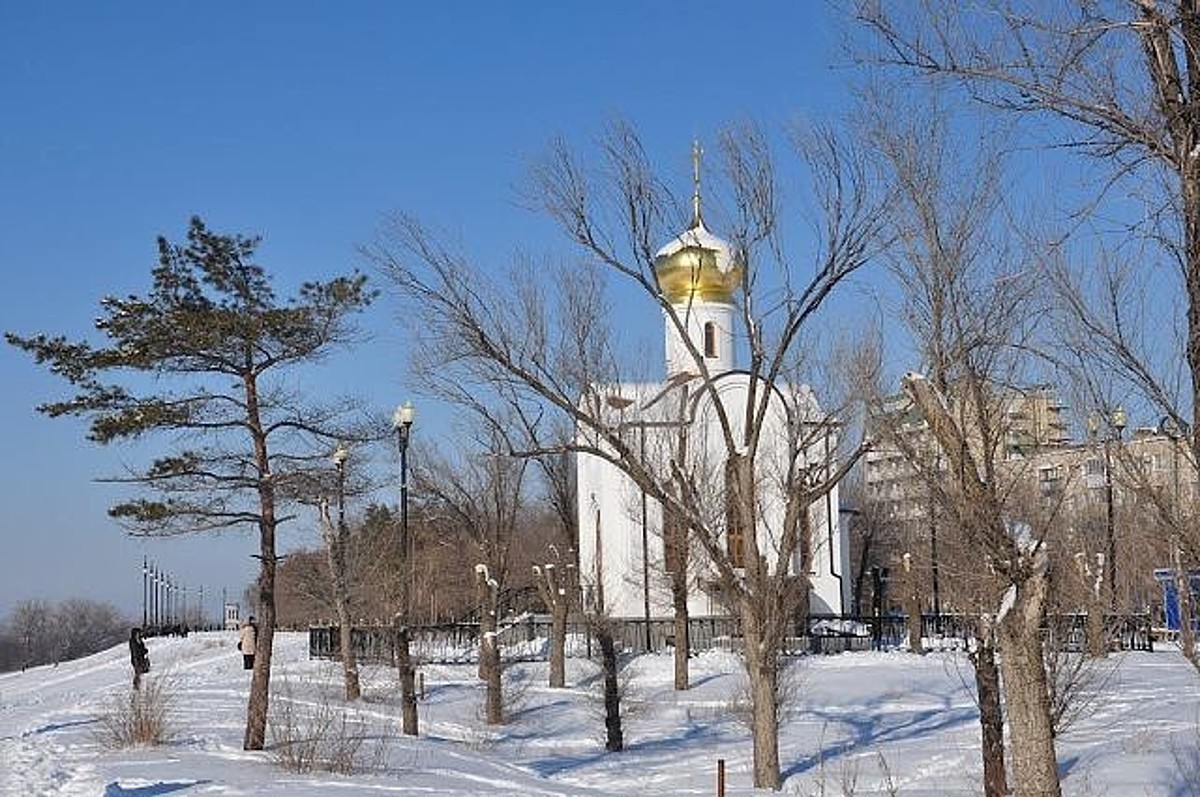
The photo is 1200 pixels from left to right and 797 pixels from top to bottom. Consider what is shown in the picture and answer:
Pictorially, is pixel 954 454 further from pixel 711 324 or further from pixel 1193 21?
pixel 711 324

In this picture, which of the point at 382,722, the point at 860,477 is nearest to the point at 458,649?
the point at 382,722

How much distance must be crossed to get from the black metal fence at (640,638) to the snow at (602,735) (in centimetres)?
121

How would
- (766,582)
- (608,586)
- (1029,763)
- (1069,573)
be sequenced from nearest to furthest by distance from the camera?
(1029,763)
(766,582)
(1069,573)
(608,586)

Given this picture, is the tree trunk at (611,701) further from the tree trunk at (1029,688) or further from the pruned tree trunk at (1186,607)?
the tree trunk at (1029,688)

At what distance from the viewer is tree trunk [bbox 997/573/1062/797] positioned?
1285 cm

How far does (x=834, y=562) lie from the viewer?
2014 inches

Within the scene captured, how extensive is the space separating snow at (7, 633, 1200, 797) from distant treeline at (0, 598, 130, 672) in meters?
93.4

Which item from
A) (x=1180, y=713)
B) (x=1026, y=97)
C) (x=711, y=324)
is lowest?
(x=1180, y=713)

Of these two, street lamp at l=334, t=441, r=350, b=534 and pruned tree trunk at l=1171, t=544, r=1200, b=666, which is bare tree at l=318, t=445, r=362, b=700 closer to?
street lamp at l=334, t=441, r=350, b=534

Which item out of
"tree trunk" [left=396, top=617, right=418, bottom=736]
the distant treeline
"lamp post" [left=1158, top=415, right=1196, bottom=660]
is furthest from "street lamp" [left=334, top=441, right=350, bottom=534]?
the distant treeline

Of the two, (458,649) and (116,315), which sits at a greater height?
(116,315)

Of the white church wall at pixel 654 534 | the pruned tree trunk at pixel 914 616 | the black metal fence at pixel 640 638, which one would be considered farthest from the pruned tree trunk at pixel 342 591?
the pruned tree trunk at pixel 914 616

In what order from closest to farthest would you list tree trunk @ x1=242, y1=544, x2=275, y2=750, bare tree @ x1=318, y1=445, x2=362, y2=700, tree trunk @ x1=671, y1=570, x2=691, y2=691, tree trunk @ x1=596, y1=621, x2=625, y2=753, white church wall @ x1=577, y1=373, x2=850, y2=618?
tree trunk @ x1=242, y1=544, x2=275, y2=750 → tree trunk @ x1=596, y1=621, x2=625, y2=753 → bare tree @ x1=318, y1=445, x2=362, y2=700 → tree trunk @ x1=671, y1=570, x2=691, y2=691 → white church wall @ x1=577, y1=373, x2=850, y2=618

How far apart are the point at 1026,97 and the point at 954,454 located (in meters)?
5.73
